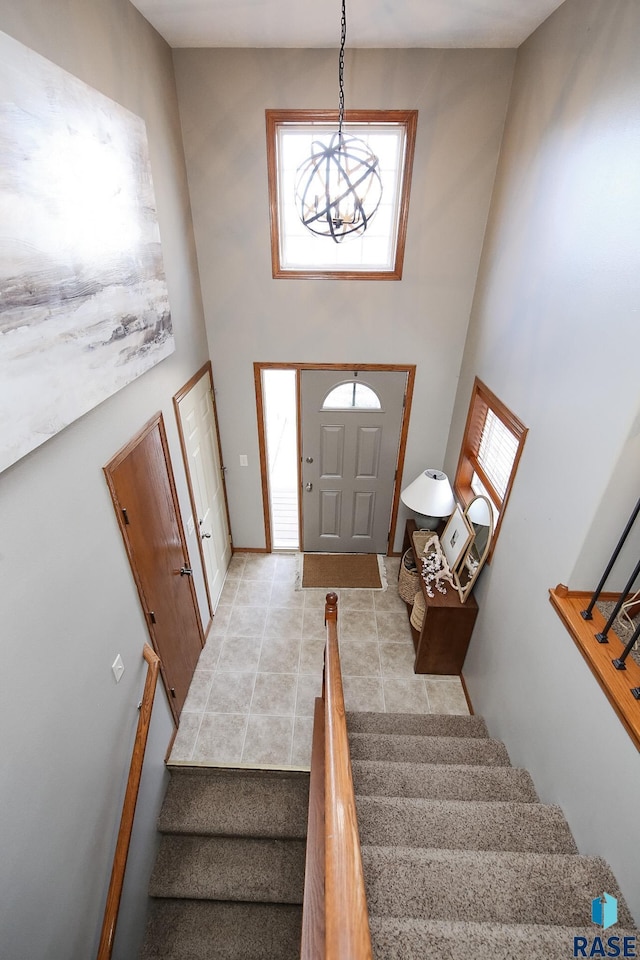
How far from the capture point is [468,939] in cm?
129

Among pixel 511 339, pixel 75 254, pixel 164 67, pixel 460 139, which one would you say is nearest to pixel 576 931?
pixel 511 339

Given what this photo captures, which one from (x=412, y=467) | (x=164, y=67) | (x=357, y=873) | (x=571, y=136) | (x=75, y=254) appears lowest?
(x=412, y=467)

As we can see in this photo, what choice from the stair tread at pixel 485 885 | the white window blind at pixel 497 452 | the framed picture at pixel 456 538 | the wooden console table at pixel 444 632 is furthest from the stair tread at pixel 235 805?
the white window blind at pixel 497 452

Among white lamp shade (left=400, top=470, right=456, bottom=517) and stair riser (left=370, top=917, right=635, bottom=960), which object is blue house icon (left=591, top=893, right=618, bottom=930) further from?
white lamp shade (left=400, top=470, right=456, bottom=517)

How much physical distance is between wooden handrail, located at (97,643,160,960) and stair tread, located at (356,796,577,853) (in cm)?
113

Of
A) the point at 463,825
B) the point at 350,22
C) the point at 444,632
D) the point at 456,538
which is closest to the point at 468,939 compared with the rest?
the point at 463,825

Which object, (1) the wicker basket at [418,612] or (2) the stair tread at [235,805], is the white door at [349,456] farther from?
(2) the stair tread at [235,805]

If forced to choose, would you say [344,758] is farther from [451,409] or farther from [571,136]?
[451,409]

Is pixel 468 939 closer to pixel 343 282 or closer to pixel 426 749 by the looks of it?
A: pixel 426 749

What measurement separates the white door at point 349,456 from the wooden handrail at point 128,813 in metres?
2.34

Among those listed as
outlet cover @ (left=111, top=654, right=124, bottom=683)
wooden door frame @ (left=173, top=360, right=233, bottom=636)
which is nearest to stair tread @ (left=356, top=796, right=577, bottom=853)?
outlet cover @ (left=111, top=654, right=124, bottom=683)

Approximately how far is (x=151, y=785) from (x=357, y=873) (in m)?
2.03

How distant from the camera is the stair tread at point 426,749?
2400 millimetres

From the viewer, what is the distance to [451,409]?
12.9 ft
